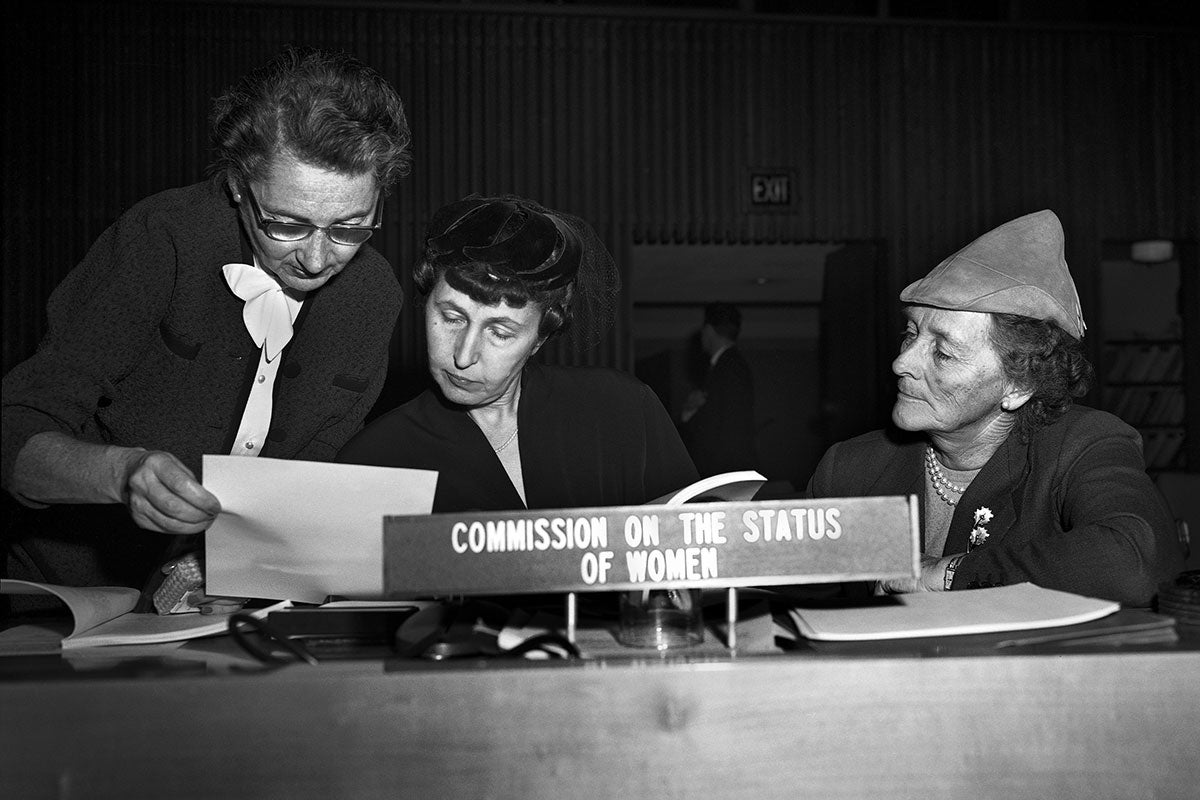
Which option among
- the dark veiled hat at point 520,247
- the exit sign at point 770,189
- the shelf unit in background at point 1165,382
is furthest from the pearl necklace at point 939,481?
the shelf unit in background at point 1165,382

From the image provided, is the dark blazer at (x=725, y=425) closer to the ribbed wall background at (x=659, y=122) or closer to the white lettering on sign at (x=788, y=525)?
the ribbed wall background at (x=659, y=122)

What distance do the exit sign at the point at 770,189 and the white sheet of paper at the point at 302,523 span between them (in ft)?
17.1

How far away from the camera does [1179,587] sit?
978 millimetres

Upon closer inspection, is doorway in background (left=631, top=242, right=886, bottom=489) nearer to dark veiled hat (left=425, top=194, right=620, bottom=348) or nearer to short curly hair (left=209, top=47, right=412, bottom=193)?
dark veiled hat (left=425, top=194, right=620, bottom=348)

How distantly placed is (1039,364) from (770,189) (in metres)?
4.52


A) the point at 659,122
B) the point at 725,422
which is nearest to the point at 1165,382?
the point at 725,422

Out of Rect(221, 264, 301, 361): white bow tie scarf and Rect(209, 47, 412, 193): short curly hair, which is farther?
Rect(221, 264, 301, 361): white bow tie scarf

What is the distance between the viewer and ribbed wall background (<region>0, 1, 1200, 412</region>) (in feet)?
18.3

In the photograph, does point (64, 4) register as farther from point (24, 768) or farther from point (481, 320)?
point (24, 768)

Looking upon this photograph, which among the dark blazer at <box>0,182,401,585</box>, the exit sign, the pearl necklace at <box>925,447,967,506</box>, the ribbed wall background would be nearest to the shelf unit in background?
the ribbed wall background

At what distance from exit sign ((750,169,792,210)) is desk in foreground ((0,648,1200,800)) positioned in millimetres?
5441

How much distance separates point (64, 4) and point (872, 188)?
4.73 m

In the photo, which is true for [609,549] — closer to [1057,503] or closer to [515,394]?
[515,394]

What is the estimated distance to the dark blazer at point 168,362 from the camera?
53.3 inches
